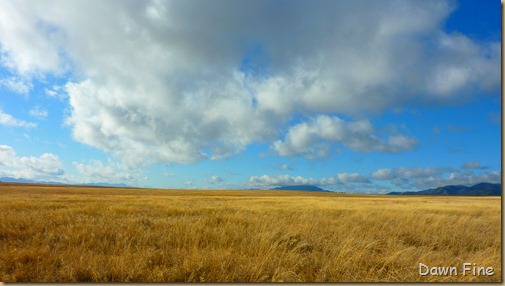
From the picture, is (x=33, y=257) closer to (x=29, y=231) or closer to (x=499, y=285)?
(x=29, y=231)

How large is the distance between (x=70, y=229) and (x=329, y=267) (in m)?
6.97

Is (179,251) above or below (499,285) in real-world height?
above

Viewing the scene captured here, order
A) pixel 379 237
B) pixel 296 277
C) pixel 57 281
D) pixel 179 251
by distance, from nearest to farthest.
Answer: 1. pixel 57 281
2. pixel 296 277
3. pixel 179 251
4. pixel 379 237

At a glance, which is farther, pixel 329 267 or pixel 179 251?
pixel 179 251

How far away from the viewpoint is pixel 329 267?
5.60 meters

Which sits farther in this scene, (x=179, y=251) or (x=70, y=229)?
(x=70, y=229)

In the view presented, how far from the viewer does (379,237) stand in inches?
347

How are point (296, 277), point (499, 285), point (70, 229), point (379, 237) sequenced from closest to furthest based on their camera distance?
point (296, 277) → point (499, 285) → point (70, 229) → point (379, 237)

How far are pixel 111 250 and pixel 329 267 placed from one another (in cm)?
463

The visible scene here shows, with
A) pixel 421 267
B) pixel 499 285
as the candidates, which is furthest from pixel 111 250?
pixel 499 285

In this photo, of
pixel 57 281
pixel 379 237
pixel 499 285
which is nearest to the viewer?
pixel 57 281

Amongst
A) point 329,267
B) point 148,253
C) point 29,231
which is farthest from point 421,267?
point 29,231

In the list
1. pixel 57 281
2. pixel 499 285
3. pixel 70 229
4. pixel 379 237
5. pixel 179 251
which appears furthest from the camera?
pixel 379 237

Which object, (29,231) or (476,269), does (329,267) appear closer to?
(476,269)
